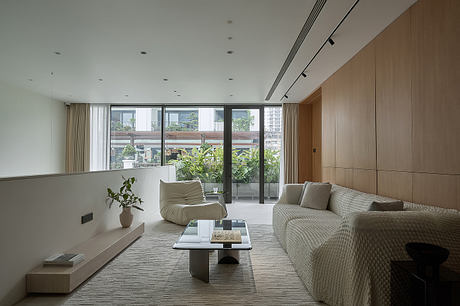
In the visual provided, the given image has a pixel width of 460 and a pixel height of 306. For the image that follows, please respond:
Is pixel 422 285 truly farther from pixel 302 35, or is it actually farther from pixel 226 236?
pixel 302 35

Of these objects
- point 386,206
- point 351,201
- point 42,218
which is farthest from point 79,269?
point 351,201

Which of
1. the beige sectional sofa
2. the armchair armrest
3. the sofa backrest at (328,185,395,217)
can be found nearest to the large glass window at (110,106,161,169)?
the armchair armrest

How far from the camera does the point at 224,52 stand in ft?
12.7

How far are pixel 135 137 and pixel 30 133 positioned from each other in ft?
7.40

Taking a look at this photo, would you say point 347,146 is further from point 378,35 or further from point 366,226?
point 366,226

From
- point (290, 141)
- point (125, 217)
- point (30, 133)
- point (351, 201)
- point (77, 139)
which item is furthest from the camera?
point (77, 139)

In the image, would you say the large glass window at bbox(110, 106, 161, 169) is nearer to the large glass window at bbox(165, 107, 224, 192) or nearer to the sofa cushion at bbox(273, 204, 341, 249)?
the large glass window at bbox(165, 107, 224, 192)

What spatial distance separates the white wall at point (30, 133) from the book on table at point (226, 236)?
16.9ft

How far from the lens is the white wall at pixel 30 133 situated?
5.44 m

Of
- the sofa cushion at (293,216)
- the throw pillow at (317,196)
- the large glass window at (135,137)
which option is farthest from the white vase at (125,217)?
the large glass window at (135,137)

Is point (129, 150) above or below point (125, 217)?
above

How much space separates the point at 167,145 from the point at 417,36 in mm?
5810

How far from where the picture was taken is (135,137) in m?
7.22

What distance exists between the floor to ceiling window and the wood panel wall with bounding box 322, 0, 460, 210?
3017mm
